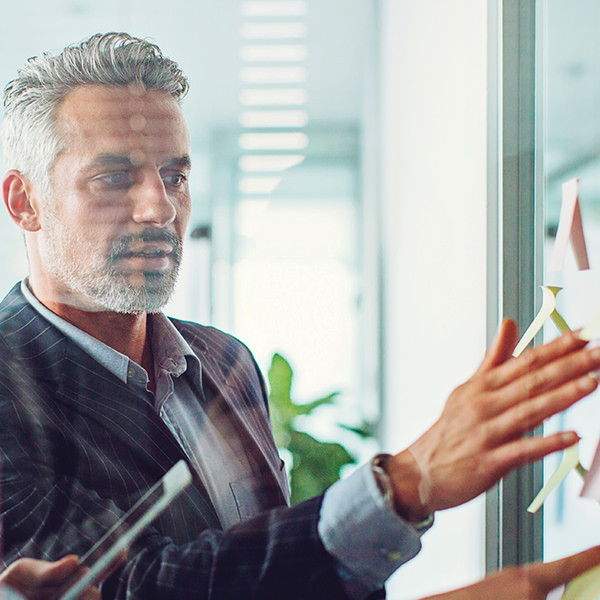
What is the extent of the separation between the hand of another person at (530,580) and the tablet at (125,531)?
0.36 metres

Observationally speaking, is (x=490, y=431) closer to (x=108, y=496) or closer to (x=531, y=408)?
(x=531, y=408)

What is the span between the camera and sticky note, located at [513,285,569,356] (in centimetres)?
75

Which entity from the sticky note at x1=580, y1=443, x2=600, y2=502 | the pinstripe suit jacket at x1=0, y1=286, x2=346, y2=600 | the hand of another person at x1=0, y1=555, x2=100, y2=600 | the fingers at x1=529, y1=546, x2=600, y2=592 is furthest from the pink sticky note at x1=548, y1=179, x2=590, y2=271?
the hand of another person at x1=0, y1=555, x2=100, y2=600

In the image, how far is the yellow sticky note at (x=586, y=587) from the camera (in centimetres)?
70

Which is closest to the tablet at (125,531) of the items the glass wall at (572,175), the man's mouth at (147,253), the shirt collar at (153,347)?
the shirt collar at (153,347)

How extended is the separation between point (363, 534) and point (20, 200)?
0.53 m

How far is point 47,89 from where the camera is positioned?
2.21 ft

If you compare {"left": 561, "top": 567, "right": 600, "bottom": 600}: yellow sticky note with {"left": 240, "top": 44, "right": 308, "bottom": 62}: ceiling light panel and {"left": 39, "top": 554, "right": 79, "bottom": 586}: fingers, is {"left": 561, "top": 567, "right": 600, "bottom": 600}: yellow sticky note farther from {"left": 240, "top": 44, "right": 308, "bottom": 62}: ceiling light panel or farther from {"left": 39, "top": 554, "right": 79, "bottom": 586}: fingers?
{"left": 240, "top": 44, "right": 308, "bottom": 62}: ceiling light panel

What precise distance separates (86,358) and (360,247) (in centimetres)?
39

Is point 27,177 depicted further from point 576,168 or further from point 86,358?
point 576,168

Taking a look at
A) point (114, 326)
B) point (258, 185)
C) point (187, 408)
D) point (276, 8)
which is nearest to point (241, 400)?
point (187, 408)

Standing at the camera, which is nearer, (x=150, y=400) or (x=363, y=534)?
(x=363, y=534)

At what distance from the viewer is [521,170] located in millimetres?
902

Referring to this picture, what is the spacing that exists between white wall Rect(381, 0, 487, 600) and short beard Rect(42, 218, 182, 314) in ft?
1.16
